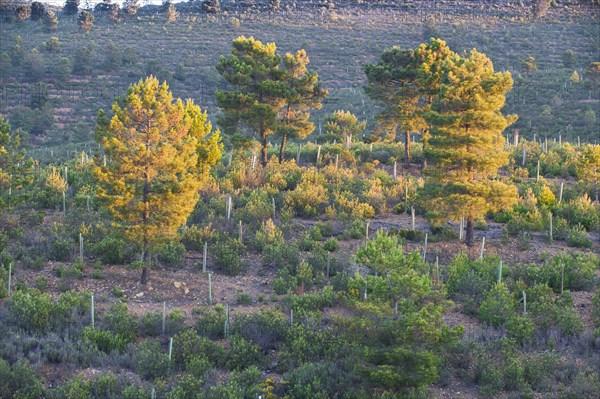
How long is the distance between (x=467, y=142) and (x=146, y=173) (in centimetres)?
850

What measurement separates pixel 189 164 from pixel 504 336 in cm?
893

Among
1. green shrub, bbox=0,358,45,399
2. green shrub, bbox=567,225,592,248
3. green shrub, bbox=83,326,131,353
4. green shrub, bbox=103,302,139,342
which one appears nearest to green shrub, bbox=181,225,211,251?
green shrub, bbox=103,302,139,342

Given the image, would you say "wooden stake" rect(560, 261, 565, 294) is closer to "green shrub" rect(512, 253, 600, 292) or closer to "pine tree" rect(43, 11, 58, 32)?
"green shrub" rect(512, 253, 600, 292)

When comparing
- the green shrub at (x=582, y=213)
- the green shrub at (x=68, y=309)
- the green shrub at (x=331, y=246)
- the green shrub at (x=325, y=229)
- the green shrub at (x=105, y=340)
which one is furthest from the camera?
the green shrub at (x=325, y=229)

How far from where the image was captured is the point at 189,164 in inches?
750

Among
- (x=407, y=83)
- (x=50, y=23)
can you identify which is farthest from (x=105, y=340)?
(x=50, y=23)

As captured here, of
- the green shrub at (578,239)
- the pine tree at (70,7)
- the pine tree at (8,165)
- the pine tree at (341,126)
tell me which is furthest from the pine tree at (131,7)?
the green shrub at (578,239)

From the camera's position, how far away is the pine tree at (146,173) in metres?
18.1

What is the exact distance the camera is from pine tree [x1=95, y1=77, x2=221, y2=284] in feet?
59.3

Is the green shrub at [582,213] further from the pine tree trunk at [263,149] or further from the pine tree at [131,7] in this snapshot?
the pine tree at [131,7]

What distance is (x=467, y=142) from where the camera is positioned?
19.7 metres

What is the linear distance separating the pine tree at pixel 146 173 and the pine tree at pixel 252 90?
876 centimetres

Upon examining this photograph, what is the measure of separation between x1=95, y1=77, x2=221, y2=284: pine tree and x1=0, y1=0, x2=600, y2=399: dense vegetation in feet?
0.18

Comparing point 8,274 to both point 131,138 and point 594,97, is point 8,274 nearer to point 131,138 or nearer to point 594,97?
point 131,138
